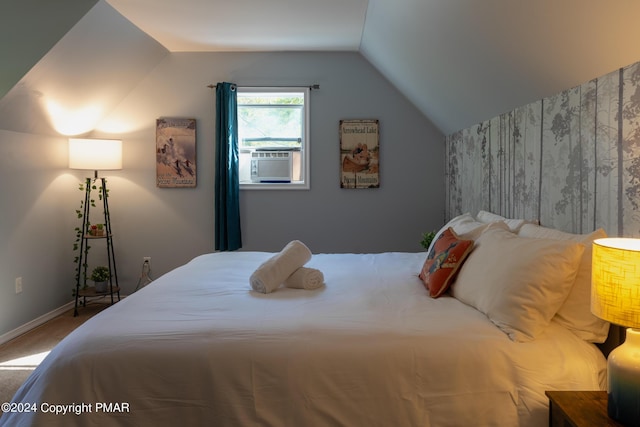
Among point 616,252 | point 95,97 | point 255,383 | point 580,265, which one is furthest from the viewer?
point 95,97

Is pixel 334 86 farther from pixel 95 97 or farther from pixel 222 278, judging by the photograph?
pixel 222 278

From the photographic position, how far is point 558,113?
216 centimetres

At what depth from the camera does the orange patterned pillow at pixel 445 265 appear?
6.84ft

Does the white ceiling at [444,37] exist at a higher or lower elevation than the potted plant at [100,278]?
higher

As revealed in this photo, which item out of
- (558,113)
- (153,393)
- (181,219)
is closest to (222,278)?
(153,393)

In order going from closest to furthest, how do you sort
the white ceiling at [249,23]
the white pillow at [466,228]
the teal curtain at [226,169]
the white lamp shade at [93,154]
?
1. the white pillow at [466,228]
2. the white ceiling at [249,23]
3. the white lamp shade at [93,154]
4. the teal curtain at [226,169]

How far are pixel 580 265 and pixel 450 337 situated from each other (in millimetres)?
555

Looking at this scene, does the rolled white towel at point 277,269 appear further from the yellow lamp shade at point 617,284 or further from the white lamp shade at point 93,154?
the white lamp shade at point 93,154

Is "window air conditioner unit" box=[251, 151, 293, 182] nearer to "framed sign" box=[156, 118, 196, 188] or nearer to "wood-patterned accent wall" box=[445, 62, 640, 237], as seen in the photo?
"framed sign" box=[156, 118, 196, 188]

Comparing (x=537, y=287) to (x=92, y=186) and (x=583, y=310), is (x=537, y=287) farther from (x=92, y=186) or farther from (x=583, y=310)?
(x=92, y=186)

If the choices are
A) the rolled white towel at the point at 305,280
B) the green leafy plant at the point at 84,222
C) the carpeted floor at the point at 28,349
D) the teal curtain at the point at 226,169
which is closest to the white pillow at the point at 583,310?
the rolled white towel at the point at 305,280

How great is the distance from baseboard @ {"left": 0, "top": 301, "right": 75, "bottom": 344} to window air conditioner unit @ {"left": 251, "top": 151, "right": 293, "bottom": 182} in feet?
6.85

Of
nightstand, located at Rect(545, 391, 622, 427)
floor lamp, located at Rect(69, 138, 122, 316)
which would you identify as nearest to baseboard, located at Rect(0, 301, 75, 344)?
floor lamp, located at Rect(69, 138, 122, 316)

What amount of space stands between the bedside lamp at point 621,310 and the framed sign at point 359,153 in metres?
3.10
